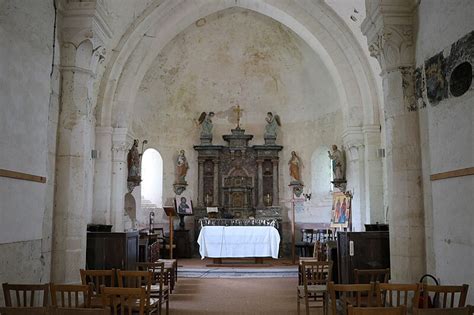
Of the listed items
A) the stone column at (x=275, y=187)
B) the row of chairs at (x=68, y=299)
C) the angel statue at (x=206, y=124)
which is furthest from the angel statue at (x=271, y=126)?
the row of chairs at (x=68, y=299)

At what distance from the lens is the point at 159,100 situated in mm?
15844

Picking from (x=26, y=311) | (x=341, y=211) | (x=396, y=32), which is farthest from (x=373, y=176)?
(x=26, y=311)

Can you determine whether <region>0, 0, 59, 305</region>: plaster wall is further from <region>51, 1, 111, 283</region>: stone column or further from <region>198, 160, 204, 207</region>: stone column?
<region>198, 160, 204, 207</region>: stone column

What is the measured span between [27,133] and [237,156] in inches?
438

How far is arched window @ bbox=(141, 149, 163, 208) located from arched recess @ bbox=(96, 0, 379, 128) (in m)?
3.84

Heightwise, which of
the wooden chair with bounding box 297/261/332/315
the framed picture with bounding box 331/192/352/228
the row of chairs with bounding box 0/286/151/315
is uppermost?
the framed picture with bounding box 331/192/352/228

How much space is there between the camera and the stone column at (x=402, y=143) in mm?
5961

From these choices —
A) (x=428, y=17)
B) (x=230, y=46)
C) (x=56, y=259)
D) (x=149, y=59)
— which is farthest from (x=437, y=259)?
(x=230, y=46)

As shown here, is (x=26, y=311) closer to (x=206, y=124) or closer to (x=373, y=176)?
(x=373, y=176)

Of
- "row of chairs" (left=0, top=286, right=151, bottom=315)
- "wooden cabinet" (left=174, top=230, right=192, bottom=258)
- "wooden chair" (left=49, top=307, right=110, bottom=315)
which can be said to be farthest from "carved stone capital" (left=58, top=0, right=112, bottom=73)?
"wooden cabinet" (left=174, top=230, right=192, bottom=258)

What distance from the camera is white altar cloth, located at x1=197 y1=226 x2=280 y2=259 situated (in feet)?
41.0

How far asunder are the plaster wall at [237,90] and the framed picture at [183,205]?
326 mm

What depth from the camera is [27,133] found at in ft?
17.9

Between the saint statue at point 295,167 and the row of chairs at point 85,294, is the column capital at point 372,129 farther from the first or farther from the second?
the row of chairs at point 85,294
